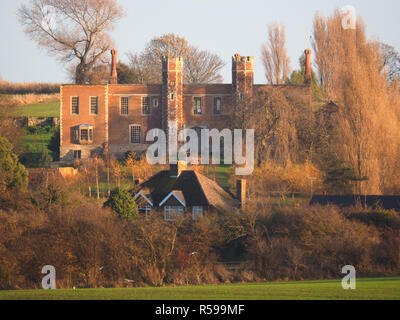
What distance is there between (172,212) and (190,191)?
376 cm

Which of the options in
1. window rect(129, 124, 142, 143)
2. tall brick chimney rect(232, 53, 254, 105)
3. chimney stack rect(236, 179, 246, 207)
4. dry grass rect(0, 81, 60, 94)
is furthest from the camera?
dry grass rect(0, 81, 60, 94)

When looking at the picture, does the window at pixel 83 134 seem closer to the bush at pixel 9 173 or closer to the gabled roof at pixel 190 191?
the bush at pixel 9 173

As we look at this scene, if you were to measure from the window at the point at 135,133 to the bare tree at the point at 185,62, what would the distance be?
15.7 metres

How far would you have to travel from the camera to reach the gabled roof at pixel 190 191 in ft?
109

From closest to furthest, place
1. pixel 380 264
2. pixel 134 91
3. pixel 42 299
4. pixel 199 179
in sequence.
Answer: pixel 42 299 < pixel 380 264 < pixel 199 179 < pixel 134 91

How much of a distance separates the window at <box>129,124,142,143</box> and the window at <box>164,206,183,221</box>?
758 inches

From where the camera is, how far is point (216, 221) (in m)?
29.1

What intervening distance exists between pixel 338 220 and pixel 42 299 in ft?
47.4

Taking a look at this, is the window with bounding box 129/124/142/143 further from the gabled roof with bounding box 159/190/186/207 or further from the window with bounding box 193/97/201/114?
the gabled roof with bounding box 159/190/186/207

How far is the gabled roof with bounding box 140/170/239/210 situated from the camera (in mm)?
33125

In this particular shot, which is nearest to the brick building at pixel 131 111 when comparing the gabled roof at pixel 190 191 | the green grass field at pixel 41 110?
the green grass field at pixel 41 110

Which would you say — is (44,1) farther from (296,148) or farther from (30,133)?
(296,148)

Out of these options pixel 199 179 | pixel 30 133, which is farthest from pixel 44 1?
pixel 199 179

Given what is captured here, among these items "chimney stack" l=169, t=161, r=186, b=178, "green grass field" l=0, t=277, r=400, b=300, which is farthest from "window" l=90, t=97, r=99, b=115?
"green grass field" l=0, t=277, r=400, b=300
